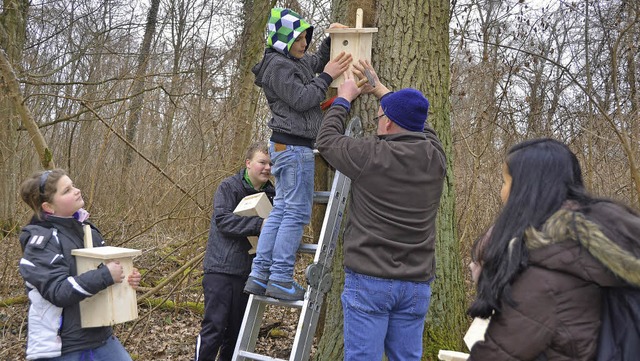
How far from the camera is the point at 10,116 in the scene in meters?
9.19

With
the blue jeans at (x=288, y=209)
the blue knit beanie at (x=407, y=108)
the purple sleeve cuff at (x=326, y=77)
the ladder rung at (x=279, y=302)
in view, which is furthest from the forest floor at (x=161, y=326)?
the blue knit beanie at (x=407, y=108)

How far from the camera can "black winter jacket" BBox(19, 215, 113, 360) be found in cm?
333

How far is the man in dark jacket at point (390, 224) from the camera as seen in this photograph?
3.29 m

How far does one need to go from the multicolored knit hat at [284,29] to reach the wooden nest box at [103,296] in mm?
1559

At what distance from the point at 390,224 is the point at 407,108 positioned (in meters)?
0.63

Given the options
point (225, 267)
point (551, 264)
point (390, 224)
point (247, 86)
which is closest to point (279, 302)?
point (225, 267)

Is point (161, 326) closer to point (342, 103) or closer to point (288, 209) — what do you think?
point (288, 209)

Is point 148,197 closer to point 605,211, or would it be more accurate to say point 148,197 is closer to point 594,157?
point 594,157

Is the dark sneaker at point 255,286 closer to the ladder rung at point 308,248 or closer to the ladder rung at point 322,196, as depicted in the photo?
the ladder rung at point 308,248

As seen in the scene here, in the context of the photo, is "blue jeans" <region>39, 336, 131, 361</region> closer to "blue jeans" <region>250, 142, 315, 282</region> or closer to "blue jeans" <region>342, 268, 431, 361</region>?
"blue jeans" <region>250, 142, 315, 282</region>

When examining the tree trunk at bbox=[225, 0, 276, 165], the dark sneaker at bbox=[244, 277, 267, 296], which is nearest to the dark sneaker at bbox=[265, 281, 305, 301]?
the dark sneaker at bbox=[244, 277, 267, 296]

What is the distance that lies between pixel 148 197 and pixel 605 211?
284 inches

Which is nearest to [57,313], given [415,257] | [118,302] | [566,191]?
[118,302]

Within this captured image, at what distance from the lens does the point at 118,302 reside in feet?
11.6
